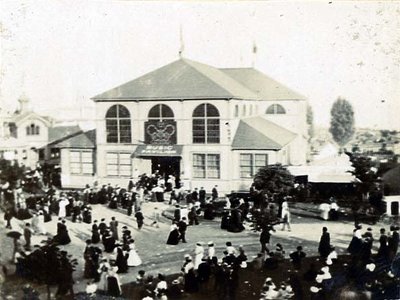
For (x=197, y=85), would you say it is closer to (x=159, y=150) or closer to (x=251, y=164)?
(x=159, y=150)

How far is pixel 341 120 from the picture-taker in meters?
5.71

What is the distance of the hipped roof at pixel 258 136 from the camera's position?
5.77 meters

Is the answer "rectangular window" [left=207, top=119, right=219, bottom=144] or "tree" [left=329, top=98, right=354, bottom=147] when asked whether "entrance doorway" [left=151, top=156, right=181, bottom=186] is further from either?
"tree" [left=329, top=98, right=354, bottom=147]

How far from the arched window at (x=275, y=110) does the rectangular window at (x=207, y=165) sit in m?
0.85

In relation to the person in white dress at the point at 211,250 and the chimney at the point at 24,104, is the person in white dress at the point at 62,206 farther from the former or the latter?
the person in white dress at the point at 211,250

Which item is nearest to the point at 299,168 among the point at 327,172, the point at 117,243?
the point at 327,172

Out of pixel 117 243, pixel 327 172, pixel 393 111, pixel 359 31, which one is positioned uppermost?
pixel 359 31

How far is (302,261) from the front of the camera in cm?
569

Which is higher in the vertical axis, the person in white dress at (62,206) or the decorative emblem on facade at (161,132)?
the decorative emblem on facade at (161,132)

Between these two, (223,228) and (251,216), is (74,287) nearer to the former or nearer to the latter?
(223,228)

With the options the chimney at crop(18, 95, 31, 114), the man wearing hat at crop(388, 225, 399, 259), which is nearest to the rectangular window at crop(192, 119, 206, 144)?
the chimney at crop(18, 95, 31, 114)

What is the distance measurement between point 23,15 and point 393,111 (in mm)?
4527

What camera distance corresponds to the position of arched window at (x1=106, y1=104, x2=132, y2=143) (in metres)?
5.92

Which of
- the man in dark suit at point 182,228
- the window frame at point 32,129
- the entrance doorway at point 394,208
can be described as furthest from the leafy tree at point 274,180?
the window frame at point 32,129
